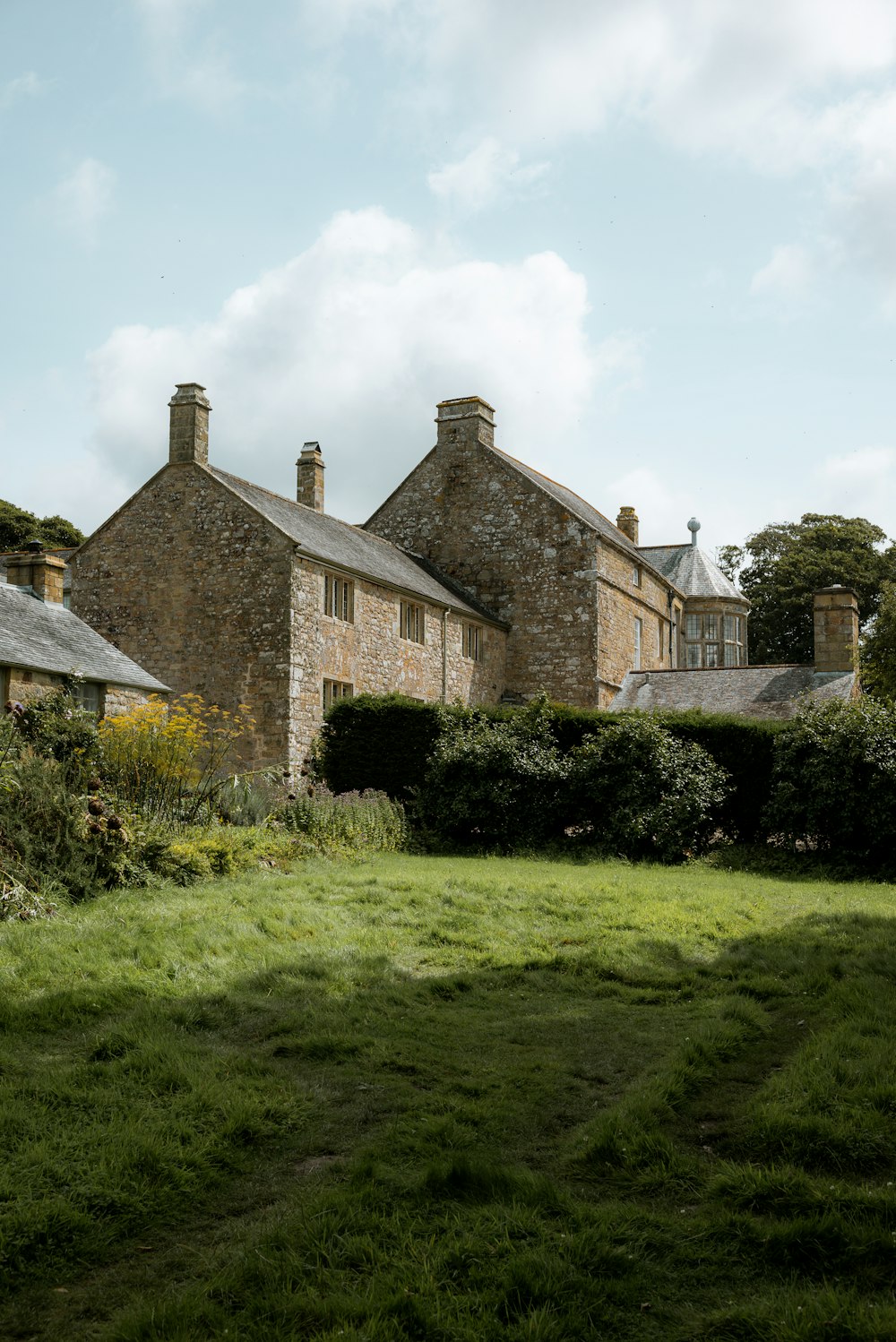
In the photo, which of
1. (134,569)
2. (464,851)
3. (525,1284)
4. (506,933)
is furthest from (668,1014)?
(134,569)

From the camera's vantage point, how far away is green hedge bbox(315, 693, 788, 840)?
17.5 m

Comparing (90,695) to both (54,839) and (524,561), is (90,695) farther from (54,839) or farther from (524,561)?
(524,561)

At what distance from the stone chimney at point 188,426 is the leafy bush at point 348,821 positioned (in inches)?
450

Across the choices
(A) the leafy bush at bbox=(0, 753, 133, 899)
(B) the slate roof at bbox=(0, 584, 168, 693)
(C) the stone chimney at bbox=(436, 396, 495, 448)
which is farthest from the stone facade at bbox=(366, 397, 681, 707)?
(A) the leafy bush at bbox=(0, 753, 133, 899)

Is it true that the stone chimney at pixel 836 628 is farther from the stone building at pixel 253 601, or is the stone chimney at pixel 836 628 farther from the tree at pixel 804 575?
the tree at pixel 804 575

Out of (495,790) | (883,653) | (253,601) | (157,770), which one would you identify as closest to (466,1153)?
(157,770)

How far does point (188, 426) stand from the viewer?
2591cm

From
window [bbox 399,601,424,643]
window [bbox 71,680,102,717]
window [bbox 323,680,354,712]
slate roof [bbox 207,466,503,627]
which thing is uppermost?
slate roof [bbox 207,466,503,627]

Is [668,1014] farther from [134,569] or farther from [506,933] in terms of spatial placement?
[134,569]

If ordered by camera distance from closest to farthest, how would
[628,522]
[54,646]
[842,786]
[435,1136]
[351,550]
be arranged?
[435,1136]
[842,786]
[54,646]
[351,550]
[628,522]

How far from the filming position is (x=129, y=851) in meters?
11.0

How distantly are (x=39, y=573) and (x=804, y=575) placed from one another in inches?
1570

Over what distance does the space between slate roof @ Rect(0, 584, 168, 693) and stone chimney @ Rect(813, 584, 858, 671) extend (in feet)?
49.2

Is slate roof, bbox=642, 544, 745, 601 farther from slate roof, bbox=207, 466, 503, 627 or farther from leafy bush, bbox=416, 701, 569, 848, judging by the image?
leafy bush, bbox=416, 701, 569, 848
